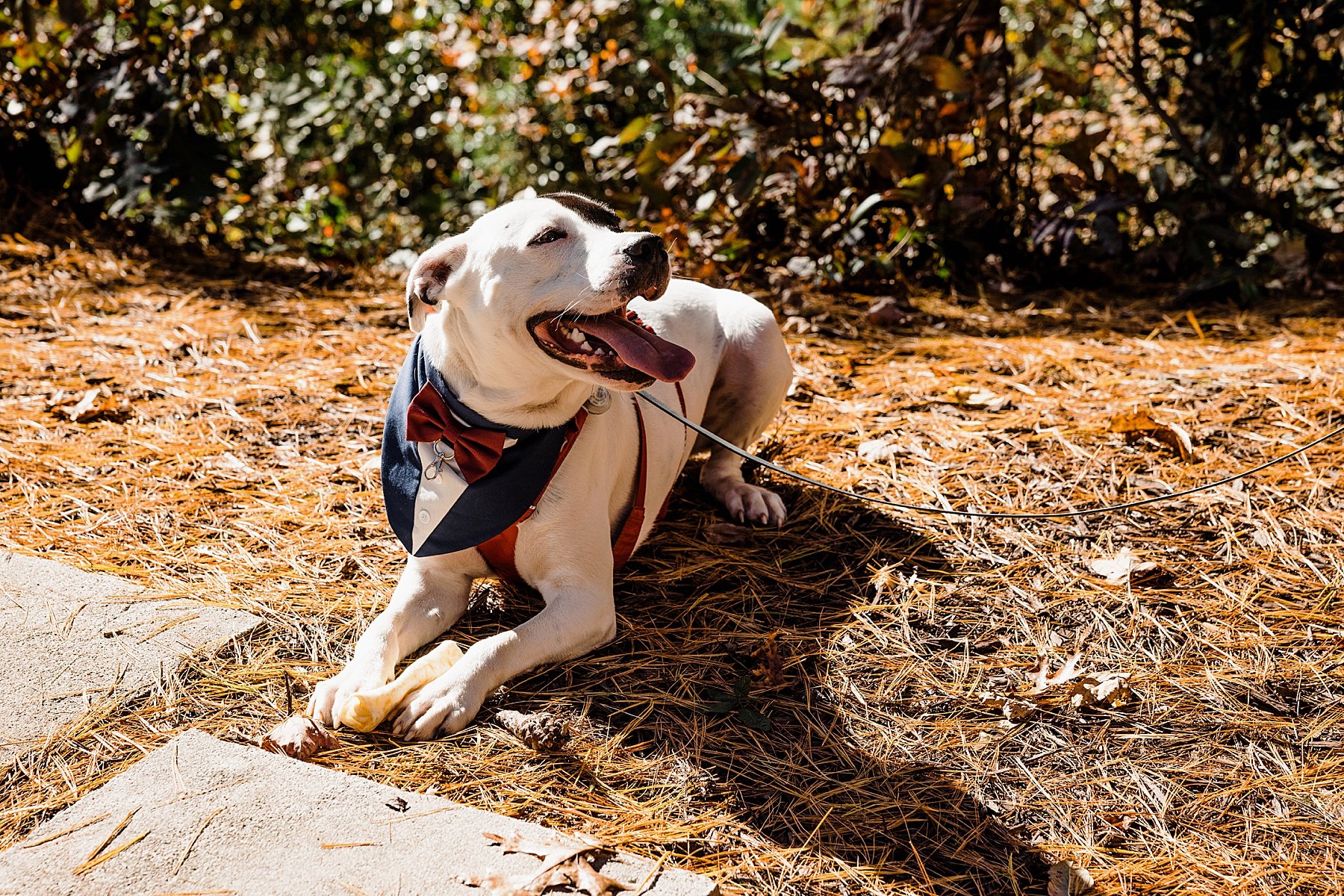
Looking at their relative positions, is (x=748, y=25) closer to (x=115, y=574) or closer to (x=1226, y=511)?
(x=1226, y=511)

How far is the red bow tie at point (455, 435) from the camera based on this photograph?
2529 millimetres

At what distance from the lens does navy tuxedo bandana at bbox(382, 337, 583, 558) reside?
2.53m

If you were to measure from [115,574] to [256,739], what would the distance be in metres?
0.93

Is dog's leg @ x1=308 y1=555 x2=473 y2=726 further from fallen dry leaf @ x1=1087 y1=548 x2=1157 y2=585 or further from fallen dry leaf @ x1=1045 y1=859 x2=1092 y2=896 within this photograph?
fallen dry leaf @ x1=1087 y1=548 x2=1157 y2=585

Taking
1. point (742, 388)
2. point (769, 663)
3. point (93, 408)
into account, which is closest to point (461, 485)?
point (769, 663)

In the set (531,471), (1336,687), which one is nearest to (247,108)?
(531,471)

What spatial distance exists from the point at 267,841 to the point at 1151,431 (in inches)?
121

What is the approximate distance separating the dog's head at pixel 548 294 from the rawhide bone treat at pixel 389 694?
0.67m

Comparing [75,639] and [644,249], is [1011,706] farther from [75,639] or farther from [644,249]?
[75,639]

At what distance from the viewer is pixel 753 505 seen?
335 cm

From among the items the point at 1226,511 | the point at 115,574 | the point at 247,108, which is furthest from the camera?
the point at 247,108

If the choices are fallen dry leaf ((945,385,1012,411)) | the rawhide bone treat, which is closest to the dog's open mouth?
the rawhide bone treat

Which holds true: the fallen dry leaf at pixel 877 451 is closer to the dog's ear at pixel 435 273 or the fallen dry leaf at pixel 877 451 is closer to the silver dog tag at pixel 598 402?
the silver dog tag at pixel 598 402

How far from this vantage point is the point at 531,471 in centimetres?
255
